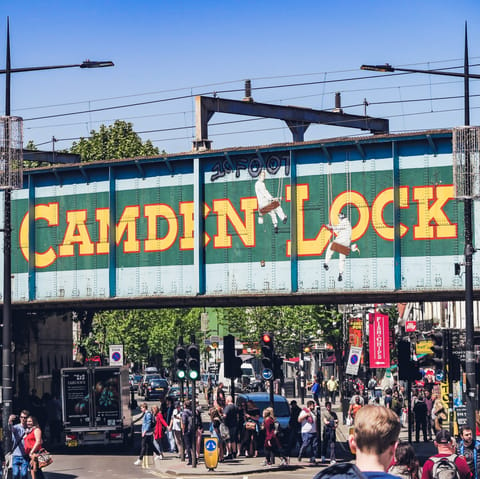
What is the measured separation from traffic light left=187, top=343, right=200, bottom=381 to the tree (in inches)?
1760

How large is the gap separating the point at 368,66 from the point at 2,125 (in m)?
8.53

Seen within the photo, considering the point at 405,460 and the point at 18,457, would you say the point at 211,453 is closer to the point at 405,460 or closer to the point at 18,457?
the point at 18,457

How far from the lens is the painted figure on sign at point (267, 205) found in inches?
1299

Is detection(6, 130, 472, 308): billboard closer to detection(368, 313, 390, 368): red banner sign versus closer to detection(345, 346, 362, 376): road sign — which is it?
detection(345, 346, 362, 376): road sign

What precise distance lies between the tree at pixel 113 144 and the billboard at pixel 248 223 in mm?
42101

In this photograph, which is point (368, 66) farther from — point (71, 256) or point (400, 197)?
point (71, 256)

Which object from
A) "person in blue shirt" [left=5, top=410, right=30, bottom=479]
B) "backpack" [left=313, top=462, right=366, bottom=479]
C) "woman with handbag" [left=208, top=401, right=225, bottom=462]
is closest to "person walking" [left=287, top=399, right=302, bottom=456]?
"woman with handbag" [left=208, top=401, right=225, bottom=462]

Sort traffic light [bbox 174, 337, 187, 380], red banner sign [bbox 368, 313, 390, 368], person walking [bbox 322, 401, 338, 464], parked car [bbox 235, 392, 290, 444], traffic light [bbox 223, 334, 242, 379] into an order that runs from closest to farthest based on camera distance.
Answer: person walking [bbox 322, 401, 338, 464], traffic light [bbox 174, 337, 187, 380], traffic light [bbox 223, 334, 242, 379], parked car [bbox 235, 392, 290, 444], red banner sign [bbox 368, 313, 390, 368]

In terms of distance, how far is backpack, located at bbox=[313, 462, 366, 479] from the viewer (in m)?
5.98

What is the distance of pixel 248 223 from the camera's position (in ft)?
109

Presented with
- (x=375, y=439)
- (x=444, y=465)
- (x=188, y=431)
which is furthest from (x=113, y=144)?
(x=375, y=439)

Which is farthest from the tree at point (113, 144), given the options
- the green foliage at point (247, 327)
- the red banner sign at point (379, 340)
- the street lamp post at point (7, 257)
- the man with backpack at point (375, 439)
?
the man with backpack at point (375, 439)

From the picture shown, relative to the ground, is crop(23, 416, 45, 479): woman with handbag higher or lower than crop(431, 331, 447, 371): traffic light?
lower

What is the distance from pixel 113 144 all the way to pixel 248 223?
47.7 meters
